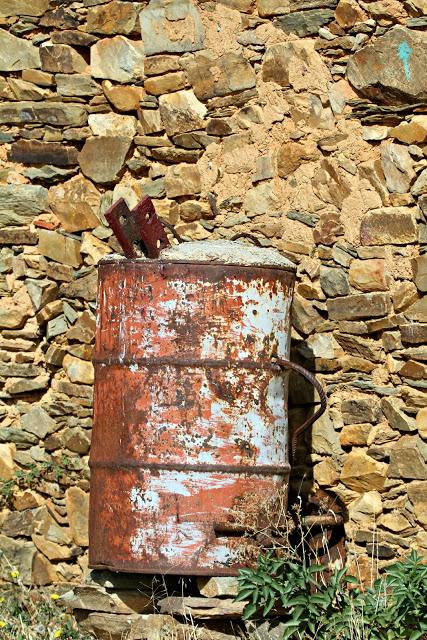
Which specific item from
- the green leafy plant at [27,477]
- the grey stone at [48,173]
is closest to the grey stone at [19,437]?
the green leafy plant at [27,477]

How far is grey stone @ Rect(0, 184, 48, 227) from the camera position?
575 cm

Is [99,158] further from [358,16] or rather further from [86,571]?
[86,571]

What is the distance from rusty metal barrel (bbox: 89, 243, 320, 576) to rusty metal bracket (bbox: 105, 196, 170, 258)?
14 centimetres

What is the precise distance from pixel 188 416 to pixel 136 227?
90 centimetres

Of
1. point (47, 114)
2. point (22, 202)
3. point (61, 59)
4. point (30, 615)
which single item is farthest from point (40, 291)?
point (30, 615)

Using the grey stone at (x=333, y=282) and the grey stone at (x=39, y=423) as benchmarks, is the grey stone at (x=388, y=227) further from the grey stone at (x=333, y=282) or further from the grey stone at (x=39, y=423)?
the grey stone at (x=39, y=423)

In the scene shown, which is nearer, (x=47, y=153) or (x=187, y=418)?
(x=187, y=418)

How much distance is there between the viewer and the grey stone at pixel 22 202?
575 centimetres

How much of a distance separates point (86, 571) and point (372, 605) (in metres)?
1.87

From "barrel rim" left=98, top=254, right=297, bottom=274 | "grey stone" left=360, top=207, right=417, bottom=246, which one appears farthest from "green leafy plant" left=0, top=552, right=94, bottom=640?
"grey stone" left=360, top=207, right=417, bottom=246

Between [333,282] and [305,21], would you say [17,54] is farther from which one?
[333,282]

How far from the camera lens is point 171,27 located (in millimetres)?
5566

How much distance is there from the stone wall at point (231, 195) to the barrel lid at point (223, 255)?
0.49 metres

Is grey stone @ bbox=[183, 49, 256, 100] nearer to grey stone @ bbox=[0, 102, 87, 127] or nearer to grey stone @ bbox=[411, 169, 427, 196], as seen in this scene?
grey stone @ bbox=[0, 102, 87, 127]
